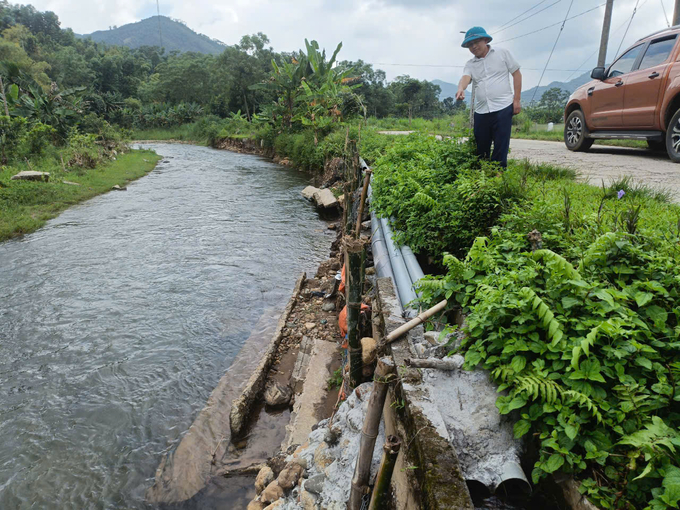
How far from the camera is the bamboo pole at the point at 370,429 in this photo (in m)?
1.96

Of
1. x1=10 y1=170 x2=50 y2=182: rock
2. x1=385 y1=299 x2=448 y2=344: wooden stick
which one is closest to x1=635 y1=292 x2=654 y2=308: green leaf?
x1=385 y1=299 x2=448 y2=344: wooden stick

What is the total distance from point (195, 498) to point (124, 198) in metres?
14.1

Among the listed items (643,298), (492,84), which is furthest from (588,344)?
(492,84)

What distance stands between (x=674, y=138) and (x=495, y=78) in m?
3.87

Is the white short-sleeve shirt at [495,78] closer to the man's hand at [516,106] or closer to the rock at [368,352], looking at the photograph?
the man's hand at [516,106]

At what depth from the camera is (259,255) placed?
919cm

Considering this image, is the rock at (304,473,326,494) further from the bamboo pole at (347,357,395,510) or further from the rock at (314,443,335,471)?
the bamboo pole at (347,357,395,510)

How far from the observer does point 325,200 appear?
12.0m

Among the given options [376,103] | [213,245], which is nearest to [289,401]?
[213,245]

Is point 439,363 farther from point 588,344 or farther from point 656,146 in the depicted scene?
point 656,146

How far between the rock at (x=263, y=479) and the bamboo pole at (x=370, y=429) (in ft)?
4.55

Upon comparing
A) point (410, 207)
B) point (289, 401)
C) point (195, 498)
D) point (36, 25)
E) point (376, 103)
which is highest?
point (36, 25)

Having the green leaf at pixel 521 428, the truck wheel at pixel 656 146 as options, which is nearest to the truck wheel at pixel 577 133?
the truck wheel at pixel 656 146

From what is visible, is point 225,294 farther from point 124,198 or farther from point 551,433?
point 124,198
